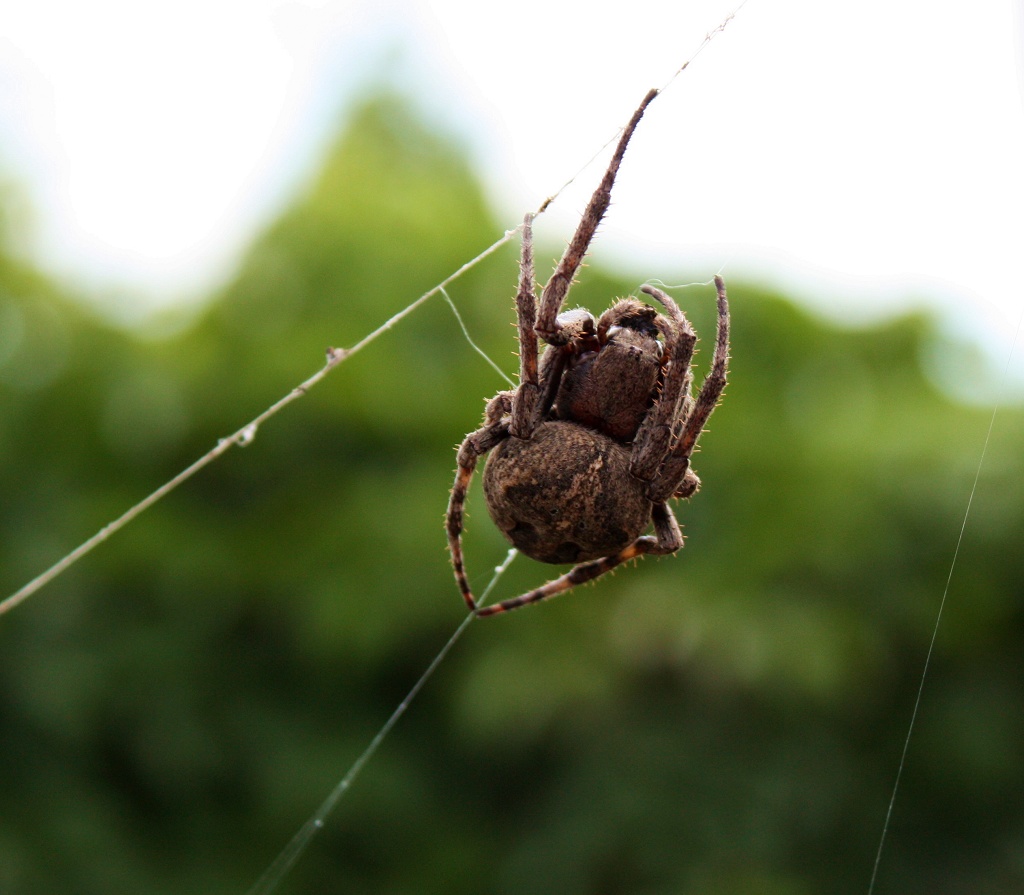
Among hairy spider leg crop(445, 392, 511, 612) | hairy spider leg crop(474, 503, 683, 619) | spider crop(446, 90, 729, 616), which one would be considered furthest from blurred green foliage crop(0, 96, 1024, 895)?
spider crop(446, 90, 729, 616)

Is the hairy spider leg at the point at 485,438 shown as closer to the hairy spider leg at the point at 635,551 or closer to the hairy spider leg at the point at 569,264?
the hairy spider leg at the point at 569,264

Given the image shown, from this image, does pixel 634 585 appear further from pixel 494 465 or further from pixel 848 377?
pixel 494 465

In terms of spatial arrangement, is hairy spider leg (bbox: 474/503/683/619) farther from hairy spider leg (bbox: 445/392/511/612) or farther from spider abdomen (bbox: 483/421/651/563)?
hairy spider leg (bbox: 445/392/511/612)

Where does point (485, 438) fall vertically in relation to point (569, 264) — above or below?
below

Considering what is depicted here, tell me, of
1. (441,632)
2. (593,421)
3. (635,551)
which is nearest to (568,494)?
(593,421)

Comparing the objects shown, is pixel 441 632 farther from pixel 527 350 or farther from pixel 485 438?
pixel 527 350

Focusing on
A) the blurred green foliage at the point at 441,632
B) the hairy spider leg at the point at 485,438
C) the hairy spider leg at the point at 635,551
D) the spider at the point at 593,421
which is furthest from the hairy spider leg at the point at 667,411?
the blurred green foliage at the point at 441,632
